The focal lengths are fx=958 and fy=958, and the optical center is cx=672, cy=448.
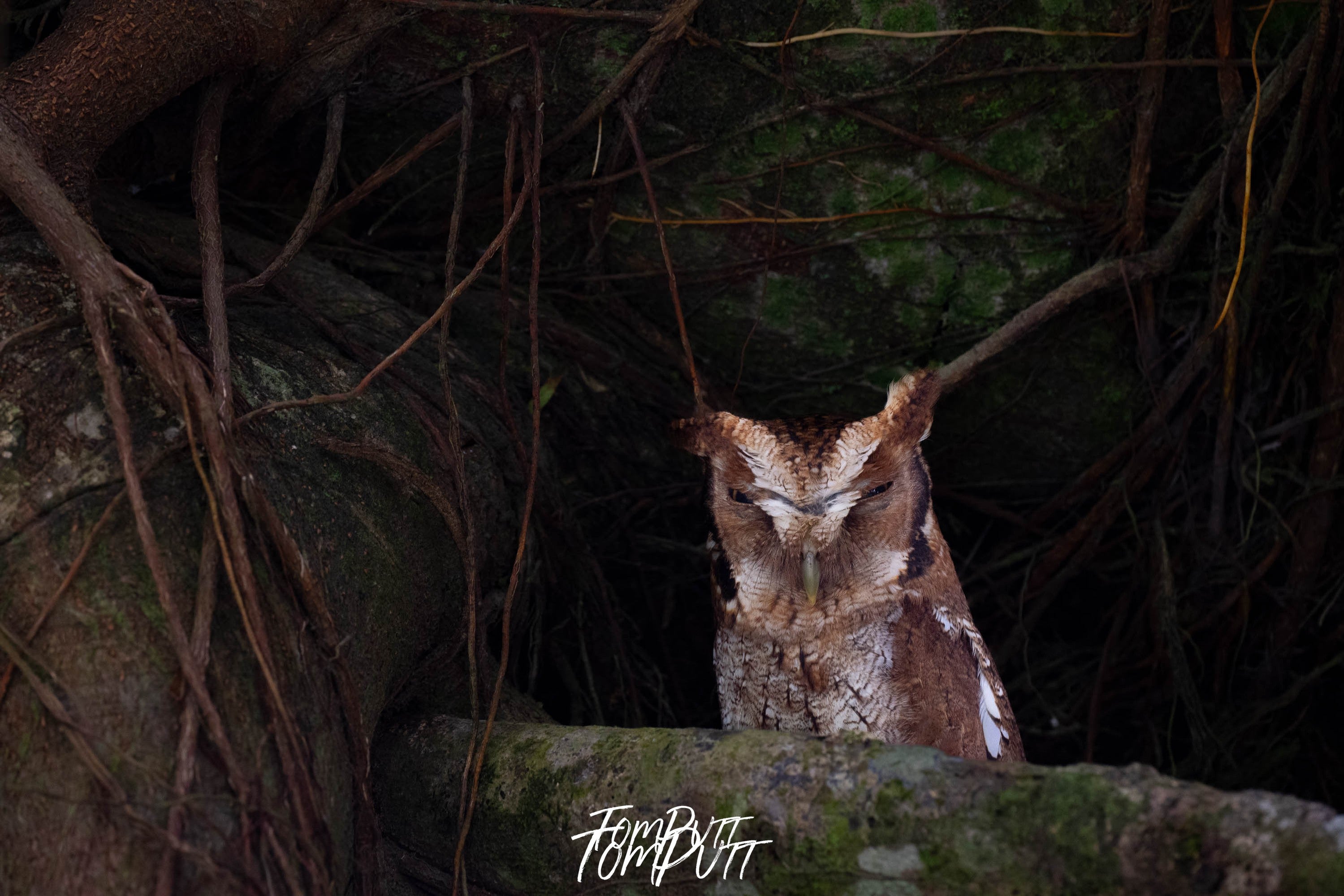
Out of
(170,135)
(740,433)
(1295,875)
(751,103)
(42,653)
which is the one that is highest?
(751,103)

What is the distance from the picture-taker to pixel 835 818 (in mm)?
1250

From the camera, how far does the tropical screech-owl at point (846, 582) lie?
178cm

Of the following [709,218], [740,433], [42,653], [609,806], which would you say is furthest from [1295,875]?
[709,218]

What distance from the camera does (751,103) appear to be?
2137 millimetres

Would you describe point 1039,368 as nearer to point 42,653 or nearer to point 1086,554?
point 1086,554

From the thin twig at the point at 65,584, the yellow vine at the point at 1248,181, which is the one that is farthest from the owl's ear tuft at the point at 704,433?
the yellow vine at the point at 1248,181

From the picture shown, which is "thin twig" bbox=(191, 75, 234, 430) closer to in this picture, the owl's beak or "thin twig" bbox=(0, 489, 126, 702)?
"thin twig" bbox=(0, 489, 126, 702)

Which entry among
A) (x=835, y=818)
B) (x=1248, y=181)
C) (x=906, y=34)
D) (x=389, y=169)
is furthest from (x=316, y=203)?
(x=1248, y=181)

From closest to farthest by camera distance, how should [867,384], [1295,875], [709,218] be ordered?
[1295,875] → [709,218] → [867,384]

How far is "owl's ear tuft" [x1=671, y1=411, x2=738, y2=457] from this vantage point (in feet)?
6.10

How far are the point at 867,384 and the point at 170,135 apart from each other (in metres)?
1.66

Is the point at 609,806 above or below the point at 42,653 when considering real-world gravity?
below

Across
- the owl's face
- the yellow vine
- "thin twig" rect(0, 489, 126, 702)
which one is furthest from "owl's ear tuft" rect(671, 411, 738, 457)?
the yellow vine

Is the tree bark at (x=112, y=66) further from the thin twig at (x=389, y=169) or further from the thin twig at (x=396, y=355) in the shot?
the thin twig at (x=396, y=355)
